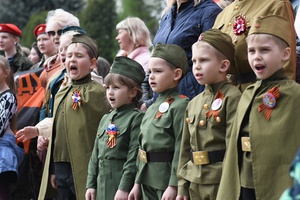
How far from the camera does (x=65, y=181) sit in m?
6.36

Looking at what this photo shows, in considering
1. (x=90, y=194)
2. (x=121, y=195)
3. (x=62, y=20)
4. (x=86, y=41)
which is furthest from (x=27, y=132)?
(x=62, y=20)

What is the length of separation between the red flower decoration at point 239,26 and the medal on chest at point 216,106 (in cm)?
51

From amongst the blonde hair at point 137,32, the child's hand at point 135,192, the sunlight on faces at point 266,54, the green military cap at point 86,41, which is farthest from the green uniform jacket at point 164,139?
the blonde hair at point 137,32

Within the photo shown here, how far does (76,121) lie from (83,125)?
72 millimetres

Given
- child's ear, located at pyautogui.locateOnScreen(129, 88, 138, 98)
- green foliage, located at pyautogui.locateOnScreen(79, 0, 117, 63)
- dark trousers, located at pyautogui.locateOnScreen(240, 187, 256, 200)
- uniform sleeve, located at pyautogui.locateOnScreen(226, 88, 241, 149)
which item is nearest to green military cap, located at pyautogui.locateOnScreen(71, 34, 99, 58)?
child's ear, located at pyautogui.locateOnScreen(129, 88, 138, 98)

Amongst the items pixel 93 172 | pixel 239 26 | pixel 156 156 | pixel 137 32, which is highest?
pixel 137 32

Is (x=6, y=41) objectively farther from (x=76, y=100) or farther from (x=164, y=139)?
(x=164, y=139)

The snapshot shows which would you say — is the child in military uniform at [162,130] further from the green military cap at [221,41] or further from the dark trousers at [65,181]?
the dark trousers at [65,181]

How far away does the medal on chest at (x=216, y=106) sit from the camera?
4.77m

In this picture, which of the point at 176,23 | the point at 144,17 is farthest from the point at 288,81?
the point at 144,17

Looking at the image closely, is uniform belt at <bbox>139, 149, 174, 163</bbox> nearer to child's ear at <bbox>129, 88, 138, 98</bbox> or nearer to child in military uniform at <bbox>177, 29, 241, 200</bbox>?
child in military uniform at <bbox>177, 29, 241, 200</bbox>

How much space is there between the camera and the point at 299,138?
4.24 meters

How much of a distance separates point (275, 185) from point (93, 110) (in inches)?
93.9

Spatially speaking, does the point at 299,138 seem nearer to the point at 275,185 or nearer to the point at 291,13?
the point at 275,185
